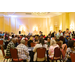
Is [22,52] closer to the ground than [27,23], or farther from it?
closer to the ground

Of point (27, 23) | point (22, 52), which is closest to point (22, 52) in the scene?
point (22, 52)

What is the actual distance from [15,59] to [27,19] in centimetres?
1851

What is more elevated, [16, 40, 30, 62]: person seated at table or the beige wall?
the beige wall

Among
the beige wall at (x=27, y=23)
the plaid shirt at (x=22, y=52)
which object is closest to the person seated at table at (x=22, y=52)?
Answer: the plaid shirt at (x=22, y=52)

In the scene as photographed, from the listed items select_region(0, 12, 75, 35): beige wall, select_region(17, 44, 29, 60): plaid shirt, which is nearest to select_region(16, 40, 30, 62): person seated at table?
select_region(17, 44, 29, 60): plaid shirt

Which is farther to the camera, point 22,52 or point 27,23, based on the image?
point 27,23

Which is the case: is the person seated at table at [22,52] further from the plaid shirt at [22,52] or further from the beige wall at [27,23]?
the beige wall at [27,23]

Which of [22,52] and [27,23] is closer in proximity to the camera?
[22,52]

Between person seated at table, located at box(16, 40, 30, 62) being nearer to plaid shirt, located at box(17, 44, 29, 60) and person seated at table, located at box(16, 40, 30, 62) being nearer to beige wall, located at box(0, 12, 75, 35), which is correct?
plaid shirt, located at box(17, 44, 29, 60)

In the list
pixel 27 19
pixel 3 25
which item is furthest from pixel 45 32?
pixel 3 25

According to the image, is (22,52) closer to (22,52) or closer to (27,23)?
(22,52)
